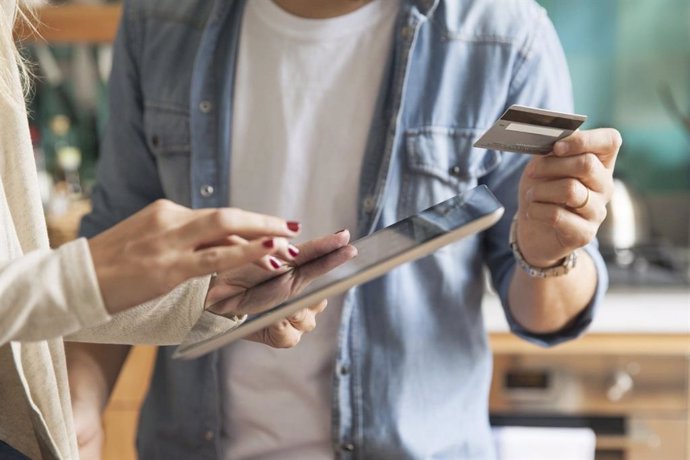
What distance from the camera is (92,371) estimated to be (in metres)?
1.10

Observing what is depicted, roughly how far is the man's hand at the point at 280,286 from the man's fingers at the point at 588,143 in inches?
9.0

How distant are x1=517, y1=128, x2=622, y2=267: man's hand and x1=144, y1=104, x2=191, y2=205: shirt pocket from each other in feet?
1.36

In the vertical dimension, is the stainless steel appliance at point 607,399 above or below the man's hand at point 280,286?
below

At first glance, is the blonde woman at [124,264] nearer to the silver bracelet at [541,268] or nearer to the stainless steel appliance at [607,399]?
the silver bracelet at [541,268]

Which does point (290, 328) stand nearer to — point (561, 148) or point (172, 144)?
point (561, 148)

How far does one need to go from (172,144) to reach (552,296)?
1.60 feet

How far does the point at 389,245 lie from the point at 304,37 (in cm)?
50

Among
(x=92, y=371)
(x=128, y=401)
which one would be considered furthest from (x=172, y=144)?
(x=128, y=401)

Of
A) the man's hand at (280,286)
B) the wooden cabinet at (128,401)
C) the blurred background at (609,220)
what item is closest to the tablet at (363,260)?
the man's hand at (280,286)

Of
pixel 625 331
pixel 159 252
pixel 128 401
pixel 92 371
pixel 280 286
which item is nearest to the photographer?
pixel 159 252

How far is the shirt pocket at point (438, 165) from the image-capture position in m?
1.08

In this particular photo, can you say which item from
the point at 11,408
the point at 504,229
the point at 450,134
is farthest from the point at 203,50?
the point at 11,408

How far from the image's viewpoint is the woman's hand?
22.5 inches

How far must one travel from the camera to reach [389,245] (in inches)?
26.3
